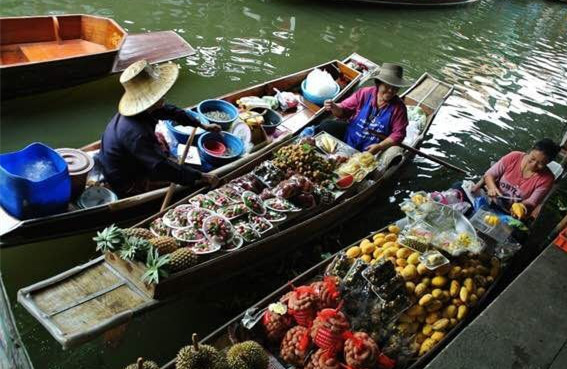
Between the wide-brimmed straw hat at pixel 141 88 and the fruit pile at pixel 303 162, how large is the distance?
1.60 metres

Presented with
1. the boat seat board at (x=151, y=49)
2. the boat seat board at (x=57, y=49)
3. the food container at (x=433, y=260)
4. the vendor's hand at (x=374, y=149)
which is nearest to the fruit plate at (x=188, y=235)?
the food container at (x=433, y=260)

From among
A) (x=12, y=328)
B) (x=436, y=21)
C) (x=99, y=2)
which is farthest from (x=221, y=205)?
(x=436, y=21)

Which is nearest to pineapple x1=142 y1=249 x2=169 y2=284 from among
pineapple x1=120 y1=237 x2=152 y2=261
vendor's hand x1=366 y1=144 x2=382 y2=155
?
pineapple x1=120 y1=237 x2=152 y2=261

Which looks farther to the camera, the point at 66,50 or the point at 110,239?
the point at 66,50

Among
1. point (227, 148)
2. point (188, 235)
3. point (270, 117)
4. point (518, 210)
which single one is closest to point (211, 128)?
point (227, 148)

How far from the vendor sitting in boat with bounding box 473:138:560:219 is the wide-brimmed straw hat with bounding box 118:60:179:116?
156 inches

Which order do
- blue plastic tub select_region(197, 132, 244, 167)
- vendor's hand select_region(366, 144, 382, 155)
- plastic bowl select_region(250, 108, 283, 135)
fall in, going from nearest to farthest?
1. blue plastic tub select_region(197, 132, 244, 167)
2. vendor's hand select_region(366, 144, 382, 155)
3. plastic bowl select_region(250, 108, 283, 135)

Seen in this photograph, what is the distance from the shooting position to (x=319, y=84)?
755cm

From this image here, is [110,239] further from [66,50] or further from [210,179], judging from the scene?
[66,50]

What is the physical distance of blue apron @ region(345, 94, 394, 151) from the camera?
6.07 m

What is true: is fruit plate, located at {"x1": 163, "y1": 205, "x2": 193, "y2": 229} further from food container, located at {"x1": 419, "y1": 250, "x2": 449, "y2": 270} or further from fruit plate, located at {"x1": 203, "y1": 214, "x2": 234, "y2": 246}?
food container, located at {"x1": 419, "y1": 250, "x2": 449, "y2": 270}

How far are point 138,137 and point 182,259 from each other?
123 cm

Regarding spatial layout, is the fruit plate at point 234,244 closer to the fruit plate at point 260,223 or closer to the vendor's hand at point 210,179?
the fruit plate at point 260,223

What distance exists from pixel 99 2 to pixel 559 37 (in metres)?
15.3
